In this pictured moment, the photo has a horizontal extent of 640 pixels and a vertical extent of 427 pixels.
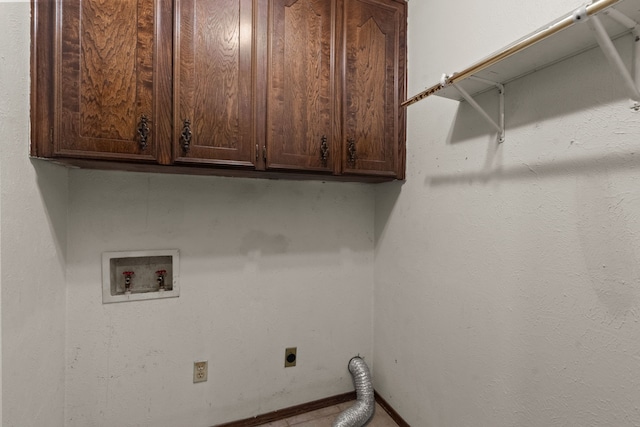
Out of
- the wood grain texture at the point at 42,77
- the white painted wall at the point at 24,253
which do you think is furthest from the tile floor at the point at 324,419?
the wood grain texture at the point at 42,77

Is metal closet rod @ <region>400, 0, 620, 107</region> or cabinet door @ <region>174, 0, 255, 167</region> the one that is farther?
cabinet door @ <region>174, 0, 255, 167</region>

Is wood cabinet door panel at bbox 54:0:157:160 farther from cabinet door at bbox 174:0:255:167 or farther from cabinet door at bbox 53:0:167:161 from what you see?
cabinet door at bbox 174:0:255:167

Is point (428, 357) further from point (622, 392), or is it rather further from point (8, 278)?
point (8, 278)

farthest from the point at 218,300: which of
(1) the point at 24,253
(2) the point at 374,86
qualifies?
(2) the point at 374,86

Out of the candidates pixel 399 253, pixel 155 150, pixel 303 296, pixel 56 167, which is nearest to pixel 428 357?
pixel 399 253

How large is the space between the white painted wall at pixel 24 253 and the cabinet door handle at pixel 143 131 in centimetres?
34

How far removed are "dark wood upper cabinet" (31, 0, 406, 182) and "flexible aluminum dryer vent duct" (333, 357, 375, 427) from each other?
1.21 metres

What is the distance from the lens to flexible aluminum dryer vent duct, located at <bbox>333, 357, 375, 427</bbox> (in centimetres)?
158

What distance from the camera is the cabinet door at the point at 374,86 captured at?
145cm

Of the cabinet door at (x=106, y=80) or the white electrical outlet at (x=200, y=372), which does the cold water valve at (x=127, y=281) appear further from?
the cabinet door at (x=106, y=80)

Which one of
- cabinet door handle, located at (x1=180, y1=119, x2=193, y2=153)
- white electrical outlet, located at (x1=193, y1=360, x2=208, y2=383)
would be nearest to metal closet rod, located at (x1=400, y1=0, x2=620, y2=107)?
cabinet door handle, located at (x1=180, y1=119, x2=193, y2=153)

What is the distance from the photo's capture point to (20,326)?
3.14ft

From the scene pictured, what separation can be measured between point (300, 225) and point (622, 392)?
1.43 m

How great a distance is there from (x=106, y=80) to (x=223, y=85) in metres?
0.42
